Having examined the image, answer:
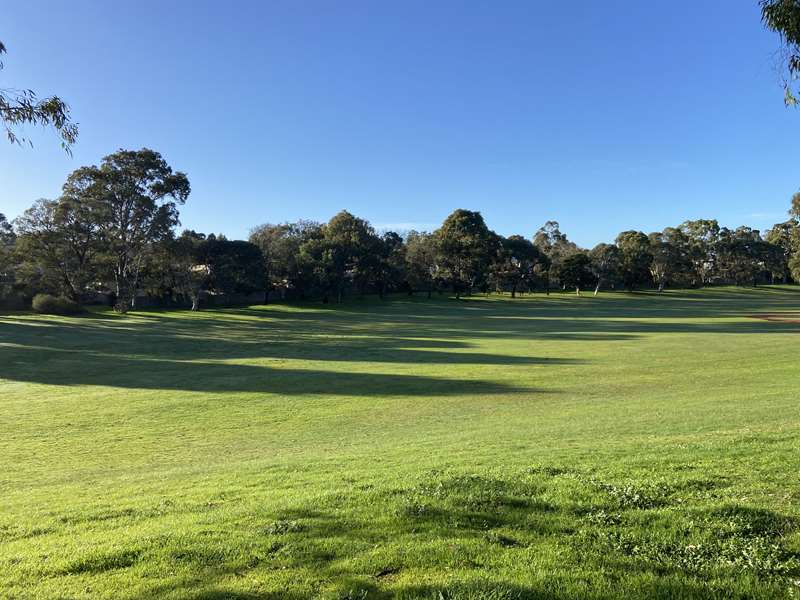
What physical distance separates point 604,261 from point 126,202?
9282cm

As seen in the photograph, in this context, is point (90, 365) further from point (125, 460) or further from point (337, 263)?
point (337, 263)

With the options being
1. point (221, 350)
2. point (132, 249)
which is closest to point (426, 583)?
point (221, 350)

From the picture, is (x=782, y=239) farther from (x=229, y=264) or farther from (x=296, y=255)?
(x=229, y=264)

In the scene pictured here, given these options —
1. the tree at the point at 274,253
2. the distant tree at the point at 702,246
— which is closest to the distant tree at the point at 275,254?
the tree at the point at 274,253

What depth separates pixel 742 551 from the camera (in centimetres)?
471

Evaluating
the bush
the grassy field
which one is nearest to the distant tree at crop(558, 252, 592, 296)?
the grassy field

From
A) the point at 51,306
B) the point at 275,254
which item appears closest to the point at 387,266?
the point at 275,254

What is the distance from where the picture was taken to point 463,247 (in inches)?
3629

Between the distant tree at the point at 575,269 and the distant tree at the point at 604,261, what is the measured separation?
170 centimetres

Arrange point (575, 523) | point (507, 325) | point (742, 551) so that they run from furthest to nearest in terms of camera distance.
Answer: point (507, 325) → point (575, 523) → point (742, 551)

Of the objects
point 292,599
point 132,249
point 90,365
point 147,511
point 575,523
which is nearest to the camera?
point 292,599

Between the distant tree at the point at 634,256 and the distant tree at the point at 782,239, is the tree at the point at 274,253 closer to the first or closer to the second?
the distant tree at the point at 634,256

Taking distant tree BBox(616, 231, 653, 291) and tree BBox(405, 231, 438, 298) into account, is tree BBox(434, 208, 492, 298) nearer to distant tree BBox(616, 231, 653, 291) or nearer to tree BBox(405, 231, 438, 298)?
Answer: tree BBox(405, 231, 438, 298)

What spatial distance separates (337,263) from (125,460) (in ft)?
228
